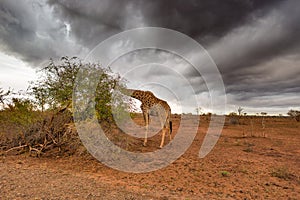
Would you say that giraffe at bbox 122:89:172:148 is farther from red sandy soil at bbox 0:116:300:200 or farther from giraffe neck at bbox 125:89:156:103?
red sandy soil at bbox 0:116:300:200

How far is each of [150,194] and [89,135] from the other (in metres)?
3.46

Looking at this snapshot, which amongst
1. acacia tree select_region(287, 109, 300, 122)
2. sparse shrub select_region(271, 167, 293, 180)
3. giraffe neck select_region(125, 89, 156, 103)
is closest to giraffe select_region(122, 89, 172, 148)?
giraffe neck select_region(125, 89, 156, 103)

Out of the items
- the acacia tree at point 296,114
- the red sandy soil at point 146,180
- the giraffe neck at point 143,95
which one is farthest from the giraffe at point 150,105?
the acacia tree at point 296,114

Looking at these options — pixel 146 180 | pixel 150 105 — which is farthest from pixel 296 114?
pixel 146 180

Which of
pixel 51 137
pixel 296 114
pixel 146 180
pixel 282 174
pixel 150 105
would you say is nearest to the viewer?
pixel 146 180

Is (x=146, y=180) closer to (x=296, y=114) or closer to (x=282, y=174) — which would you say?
(x=282, y=174)

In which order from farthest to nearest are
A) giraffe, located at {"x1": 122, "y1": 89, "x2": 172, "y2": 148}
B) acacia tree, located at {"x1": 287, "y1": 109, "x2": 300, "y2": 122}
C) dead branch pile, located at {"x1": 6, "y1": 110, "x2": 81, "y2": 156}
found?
acacia tree, located at {"x1": 287, "y1": 109, "x2": 300, "y2": 122}, giraffe, located at {"x1": 122, "y1": 89, "x2": 172, "y2": 148}, dead branch pile, located at {"x1": 6, "y1": 110, "x2": 81, "y2": 156}

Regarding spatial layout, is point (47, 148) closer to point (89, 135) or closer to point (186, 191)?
point (89, 135)

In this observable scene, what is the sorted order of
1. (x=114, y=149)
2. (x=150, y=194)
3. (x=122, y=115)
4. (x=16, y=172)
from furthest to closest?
(x=122, y=115)
(x=114, y=149)
(x=16, y=172)
(x=150, y=194)

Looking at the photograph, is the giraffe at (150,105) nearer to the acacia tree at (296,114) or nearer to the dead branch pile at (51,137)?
the dead branch pile at (51,137)

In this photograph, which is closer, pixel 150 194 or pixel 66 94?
pixel 150 194

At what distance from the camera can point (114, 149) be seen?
23.5 feet

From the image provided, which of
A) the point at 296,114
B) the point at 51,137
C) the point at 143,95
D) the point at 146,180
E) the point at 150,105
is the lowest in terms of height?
the point at 146,180

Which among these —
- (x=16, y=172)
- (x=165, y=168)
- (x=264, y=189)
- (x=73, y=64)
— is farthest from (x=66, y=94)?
(x=264, y=189)
